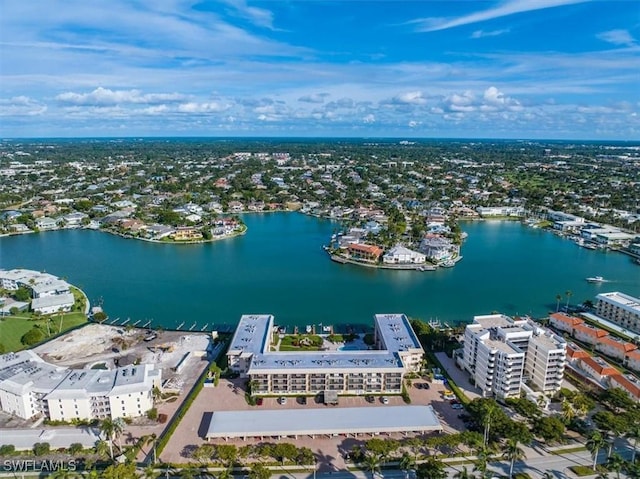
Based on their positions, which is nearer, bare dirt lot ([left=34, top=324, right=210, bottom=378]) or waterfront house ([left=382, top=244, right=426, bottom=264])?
bare dirt lot ([left=34, top=324, right=210, bottom=378])

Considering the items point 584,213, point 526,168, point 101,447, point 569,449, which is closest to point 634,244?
point 584,213

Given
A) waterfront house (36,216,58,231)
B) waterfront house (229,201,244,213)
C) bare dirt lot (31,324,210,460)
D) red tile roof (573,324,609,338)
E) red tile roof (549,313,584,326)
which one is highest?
waterfront house (229,201,244,213)

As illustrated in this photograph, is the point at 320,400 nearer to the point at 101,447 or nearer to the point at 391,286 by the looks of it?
the point at 101,447

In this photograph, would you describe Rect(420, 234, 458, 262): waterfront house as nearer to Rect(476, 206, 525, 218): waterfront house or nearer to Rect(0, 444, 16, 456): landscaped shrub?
Rect(476, 206, 525, 218): waterfront house

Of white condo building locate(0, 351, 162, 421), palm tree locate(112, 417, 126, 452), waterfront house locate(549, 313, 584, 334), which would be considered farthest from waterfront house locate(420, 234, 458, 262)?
palm tree locate(112, 417, 126, 452)

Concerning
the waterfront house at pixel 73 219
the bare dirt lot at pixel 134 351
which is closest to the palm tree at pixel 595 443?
the bare dirt lot at pixel 134 351

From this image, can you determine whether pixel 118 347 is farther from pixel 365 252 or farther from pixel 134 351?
pixel 365 252

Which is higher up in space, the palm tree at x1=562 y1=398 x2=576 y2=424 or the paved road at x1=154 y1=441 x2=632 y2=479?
the palm tree at x1=562 y1=398 x2=576 y2=424
